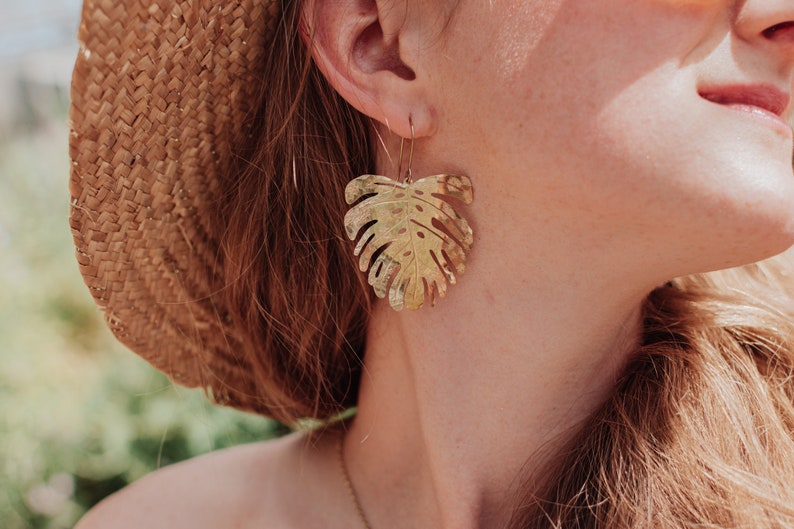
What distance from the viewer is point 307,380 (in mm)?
2096

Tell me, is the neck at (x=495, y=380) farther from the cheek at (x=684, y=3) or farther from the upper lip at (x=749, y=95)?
the cheek at (x=684, y=3)

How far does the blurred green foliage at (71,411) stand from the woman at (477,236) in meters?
0.53

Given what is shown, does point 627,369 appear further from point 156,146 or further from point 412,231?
point 156,146

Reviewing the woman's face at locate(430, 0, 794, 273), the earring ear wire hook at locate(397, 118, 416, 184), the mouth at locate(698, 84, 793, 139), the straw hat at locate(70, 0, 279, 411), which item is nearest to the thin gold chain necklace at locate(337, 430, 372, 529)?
the straw hat at locate(70, 0, 279, 411)

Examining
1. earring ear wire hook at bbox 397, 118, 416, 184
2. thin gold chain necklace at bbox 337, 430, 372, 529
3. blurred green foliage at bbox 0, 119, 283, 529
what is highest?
earring ear wire hook at bbox 397, 118, 416, 184

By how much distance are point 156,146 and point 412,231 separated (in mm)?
533

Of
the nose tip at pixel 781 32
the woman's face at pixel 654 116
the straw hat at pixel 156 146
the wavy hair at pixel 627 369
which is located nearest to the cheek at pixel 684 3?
the woman's face at pixel 654 116

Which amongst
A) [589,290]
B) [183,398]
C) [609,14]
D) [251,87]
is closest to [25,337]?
[183,398]

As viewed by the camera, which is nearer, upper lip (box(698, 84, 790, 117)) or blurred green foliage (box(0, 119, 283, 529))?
upper lip (box(698, 84, 790, 117))

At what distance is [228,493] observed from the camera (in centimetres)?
202

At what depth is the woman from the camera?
4.15 ft

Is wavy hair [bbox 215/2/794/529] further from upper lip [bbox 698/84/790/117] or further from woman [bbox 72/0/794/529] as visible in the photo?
upper lip [bbox 698/84/790/117]

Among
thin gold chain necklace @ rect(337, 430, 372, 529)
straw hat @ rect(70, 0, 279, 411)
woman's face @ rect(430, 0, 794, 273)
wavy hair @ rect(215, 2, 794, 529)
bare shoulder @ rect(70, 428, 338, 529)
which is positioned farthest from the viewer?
bare shoulder @ rect(70, 428, 338, 529)

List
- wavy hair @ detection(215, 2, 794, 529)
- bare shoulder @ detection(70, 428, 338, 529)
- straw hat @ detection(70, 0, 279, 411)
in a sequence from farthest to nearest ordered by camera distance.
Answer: bare shoulder @ detection(70, 428, 338, 529), straw hat @ detection(70, 0, 279, 411), wavy hair @ detection(215, 2, 794, 529)
